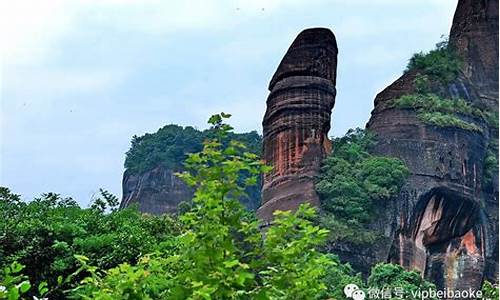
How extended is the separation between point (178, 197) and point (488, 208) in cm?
1969

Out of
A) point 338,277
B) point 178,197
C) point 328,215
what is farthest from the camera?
point 178,197

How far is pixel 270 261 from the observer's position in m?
3.91

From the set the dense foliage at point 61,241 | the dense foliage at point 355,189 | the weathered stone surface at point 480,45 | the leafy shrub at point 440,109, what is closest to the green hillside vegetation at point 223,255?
the dense foliage at point 61,241

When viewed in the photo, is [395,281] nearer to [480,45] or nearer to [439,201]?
[439,201]

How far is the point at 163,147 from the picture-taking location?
146 feet

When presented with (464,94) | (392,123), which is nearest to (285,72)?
(392,123)

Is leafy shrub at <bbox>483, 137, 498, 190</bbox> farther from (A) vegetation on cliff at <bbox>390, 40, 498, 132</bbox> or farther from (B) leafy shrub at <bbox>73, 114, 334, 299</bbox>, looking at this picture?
(B) leafy shrub at <bbox>73, 114, 334, 299</bbox>

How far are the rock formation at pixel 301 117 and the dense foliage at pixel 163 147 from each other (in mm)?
18461

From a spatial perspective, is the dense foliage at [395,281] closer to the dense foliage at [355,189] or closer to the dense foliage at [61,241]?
the dense foliage at [355,189]

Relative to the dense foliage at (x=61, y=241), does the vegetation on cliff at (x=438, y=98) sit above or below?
above

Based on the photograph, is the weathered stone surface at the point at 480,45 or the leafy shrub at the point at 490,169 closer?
the leafy shrub at the point at 490,169

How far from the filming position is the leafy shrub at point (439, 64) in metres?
26.9

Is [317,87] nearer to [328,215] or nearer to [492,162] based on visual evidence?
[328,215]

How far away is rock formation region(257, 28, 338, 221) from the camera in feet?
80.4
